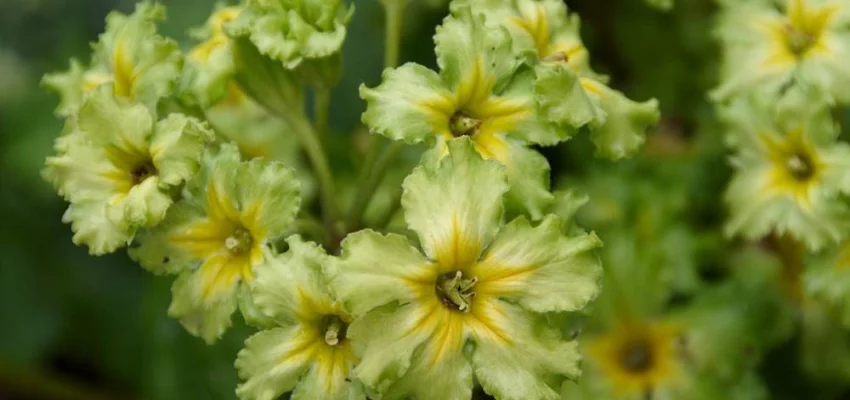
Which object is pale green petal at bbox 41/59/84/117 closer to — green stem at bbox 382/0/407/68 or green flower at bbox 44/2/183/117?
green flower at bbox 44/2/183/117

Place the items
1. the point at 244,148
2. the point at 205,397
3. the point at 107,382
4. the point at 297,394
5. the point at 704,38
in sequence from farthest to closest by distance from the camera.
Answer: the point at 107,382
the point at 704,38
the point at 205,397
the point at 244,148
the point at 297,394

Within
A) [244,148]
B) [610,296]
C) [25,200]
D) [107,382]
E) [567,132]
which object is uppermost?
[567,132]

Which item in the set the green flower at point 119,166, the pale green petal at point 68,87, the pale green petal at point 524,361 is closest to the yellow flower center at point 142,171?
the green flower at point 119,166

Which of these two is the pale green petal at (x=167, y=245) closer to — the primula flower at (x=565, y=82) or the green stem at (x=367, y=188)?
the green stem at (x=367, y=188)

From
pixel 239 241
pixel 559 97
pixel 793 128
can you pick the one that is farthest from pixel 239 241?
pixel 793 128

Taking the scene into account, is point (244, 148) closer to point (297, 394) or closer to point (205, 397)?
point (205, 397)

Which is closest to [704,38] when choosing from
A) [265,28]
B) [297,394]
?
[265,28]
